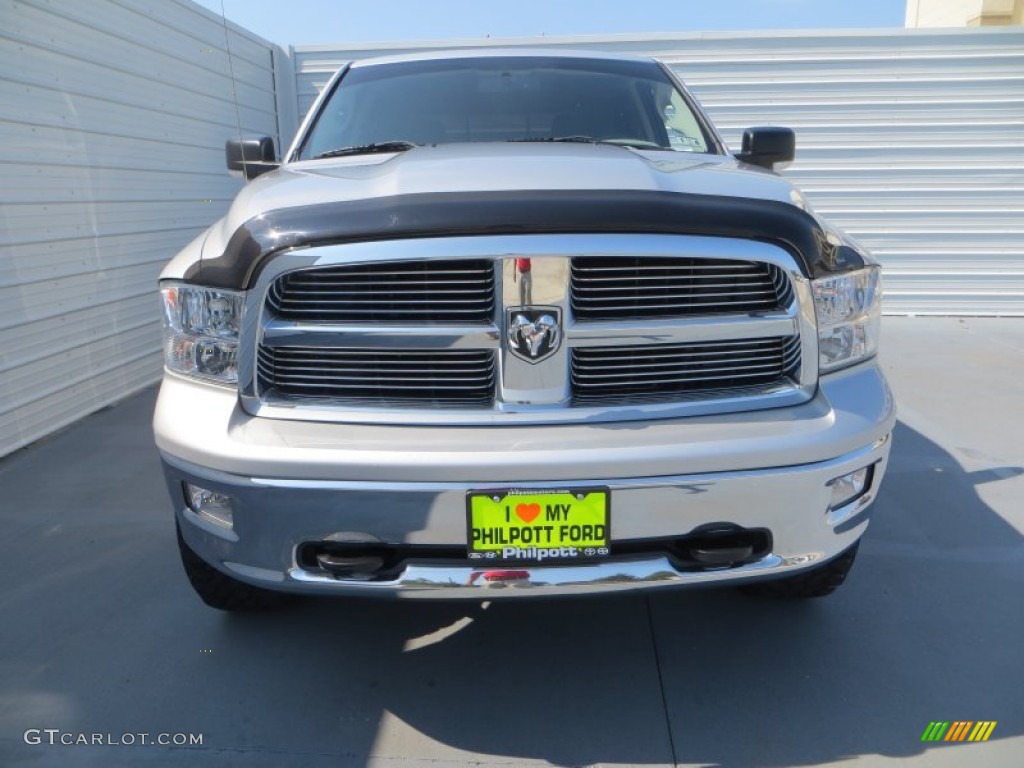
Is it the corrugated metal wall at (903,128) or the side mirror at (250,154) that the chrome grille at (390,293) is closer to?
the side mirror at (250,154)

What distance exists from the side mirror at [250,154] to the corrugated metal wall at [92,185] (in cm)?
173

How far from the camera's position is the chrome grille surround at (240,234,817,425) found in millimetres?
1838

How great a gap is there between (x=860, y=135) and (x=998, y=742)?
23.7 feet

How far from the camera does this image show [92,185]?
197 inches

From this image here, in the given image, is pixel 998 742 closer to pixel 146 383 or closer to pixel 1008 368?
pixel 1008 368

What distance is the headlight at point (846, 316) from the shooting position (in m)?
2.02

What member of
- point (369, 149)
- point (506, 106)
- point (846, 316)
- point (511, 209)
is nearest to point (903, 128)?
point (506, 106)

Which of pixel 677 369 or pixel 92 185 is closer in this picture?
pixel 677 369

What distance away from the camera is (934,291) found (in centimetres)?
816

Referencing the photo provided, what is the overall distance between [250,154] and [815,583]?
274cm

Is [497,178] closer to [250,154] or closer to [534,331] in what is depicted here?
[534,331]

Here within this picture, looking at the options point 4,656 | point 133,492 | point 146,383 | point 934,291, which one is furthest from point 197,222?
point 934,291

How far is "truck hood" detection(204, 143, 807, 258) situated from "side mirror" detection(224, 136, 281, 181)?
665mm

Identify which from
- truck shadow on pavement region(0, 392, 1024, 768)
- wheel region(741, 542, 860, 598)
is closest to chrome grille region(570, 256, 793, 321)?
truck shadow on pavement region(0, 392, 1024, 768)
